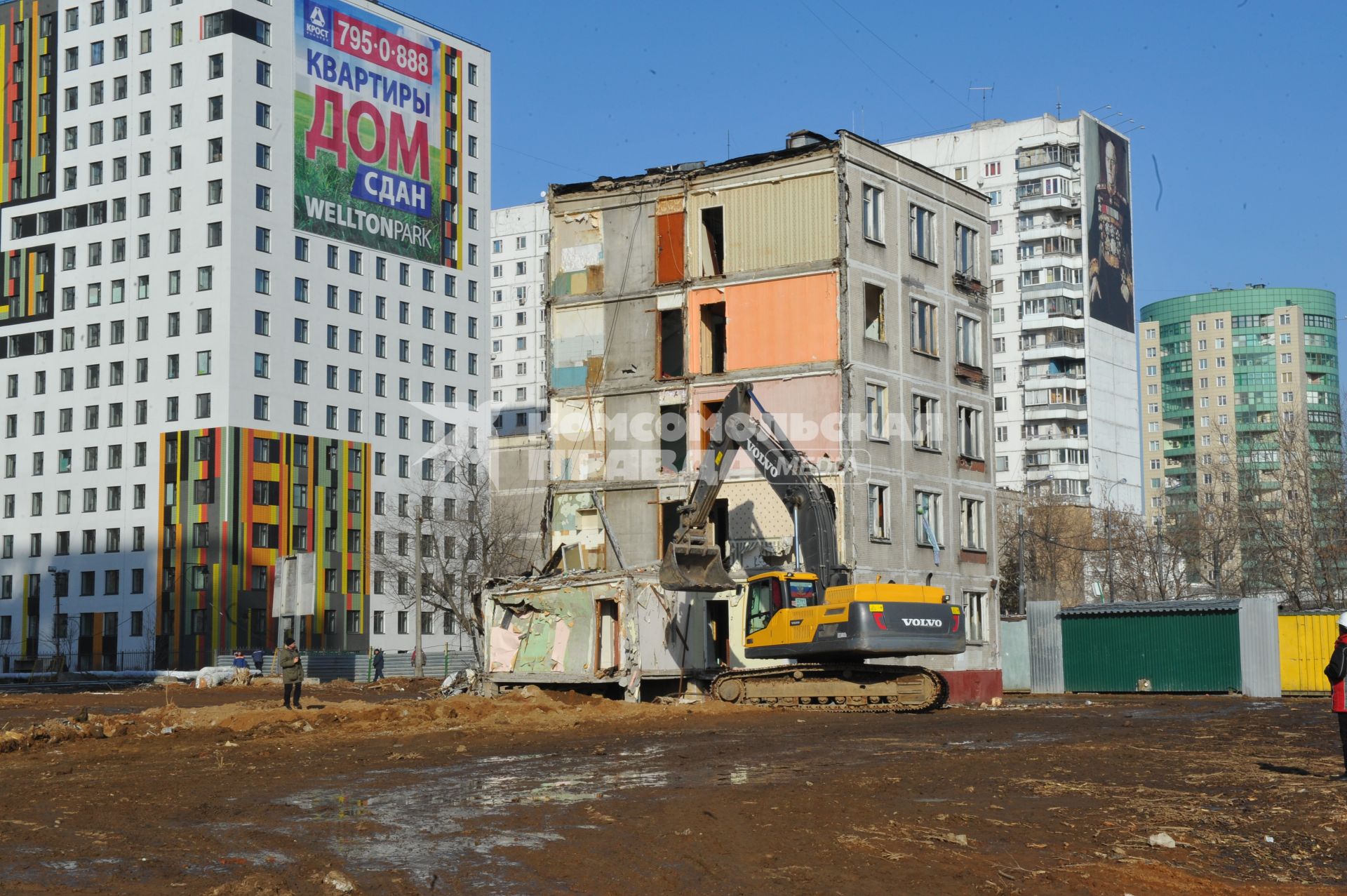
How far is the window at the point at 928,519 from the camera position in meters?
46.2

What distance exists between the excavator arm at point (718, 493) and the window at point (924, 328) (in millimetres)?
8497

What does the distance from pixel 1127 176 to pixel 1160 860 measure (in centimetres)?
13226

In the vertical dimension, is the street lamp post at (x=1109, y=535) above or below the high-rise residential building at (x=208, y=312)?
below

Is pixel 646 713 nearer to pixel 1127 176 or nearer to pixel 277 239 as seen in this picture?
pixel 277 239

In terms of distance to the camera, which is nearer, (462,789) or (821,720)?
(462,789)

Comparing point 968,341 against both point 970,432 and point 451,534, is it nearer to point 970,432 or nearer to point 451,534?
point 970,432

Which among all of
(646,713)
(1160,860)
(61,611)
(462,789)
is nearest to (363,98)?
(61,611)

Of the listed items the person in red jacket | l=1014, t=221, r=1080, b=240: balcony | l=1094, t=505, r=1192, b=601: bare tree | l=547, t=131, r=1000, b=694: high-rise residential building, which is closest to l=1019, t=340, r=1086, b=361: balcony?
l=1014, t=221, r=1080, b=240: balcony

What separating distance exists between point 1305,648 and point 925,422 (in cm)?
1311

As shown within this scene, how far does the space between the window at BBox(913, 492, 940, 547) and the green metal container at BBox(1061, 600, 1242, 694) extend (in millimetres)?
6479

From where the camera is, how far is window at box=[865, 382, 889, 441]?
44.2 m

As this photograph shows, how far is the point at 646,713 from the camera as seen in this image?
32.7 metres

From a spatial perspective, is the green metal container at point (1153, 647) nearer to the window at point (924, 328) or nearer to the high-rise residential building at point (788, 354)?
the high-rise residential building at point (788, 354)

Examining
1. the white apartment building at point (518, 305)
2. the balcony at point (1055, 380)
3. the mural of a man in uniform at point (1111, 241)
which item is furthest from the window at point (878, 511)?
the white apartment building at point (518, 305)
